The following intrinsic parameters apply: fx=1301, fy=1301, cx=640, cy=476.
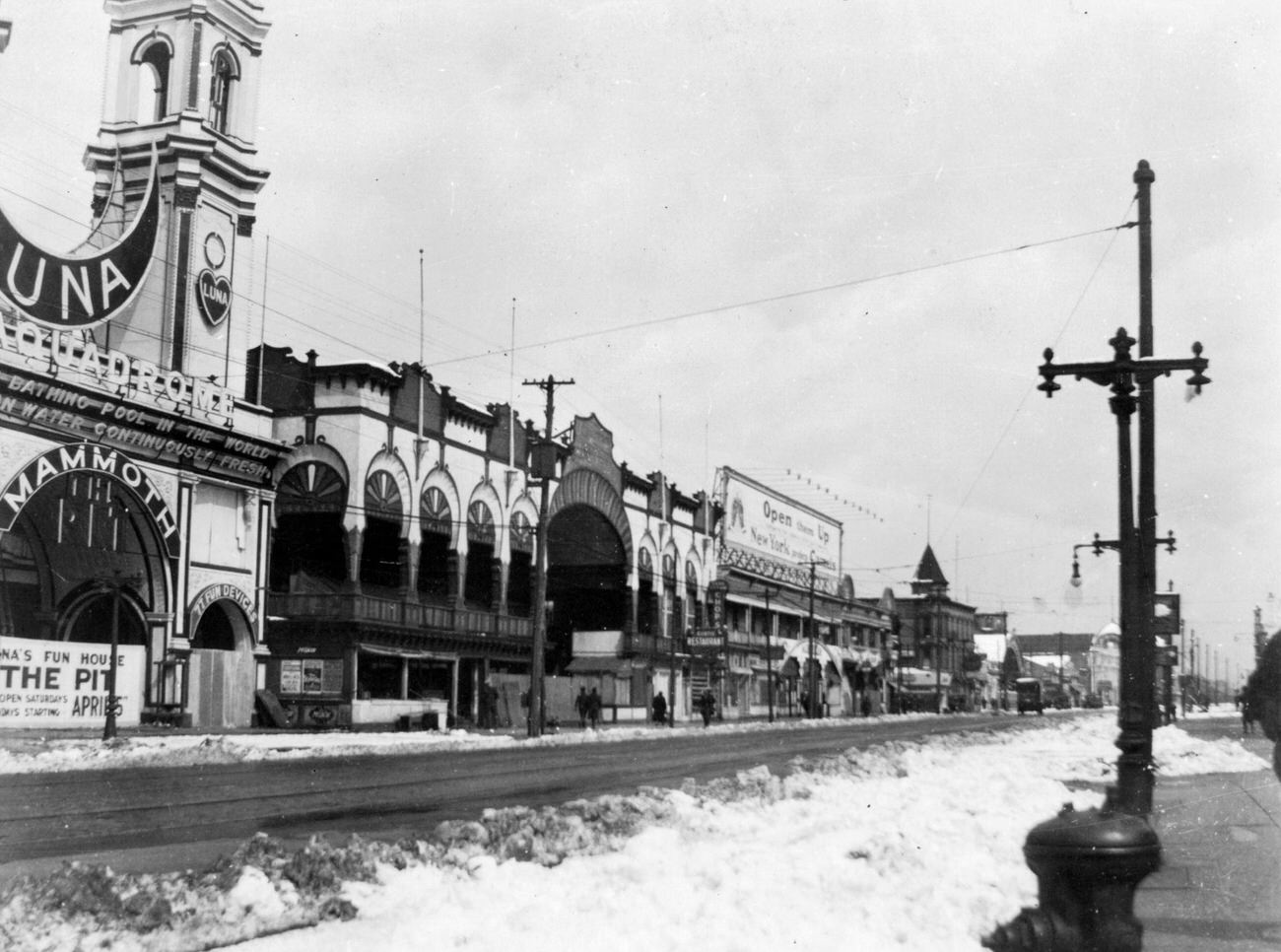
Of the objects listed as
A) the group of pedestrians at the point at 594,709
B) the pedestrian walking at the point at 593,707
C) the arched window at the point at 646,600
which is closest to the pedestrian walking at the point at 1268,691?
the group of pedestrians at the point at 594,709

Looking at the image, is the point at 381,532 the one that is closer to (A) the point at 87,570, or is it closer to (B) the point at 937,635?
(A) the point at 87,570

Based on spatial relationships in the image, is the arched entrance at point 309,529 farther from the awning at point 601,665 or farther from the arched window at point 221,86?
the awning at point 601,665

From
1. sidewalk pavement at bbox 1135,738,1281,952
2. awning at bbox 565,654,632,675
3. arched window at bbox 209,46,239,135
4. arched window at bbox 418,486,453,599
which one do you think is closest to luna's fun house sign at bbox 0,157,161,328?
arched window at bbox 209,46,239,135

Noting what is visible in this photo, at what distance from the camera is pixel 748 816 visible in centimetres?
1034

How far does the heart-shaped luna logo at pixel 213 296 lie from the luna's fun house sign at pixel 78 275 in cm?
262

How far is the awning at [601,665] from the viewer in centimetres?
5684

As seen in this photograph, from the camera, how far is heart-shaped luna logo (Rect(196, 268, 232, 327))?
3838cm

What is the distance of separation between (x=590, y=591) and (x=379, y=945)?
5571cm

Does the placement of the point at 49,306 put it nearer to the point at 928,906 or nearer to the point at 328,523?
the point at 328,523

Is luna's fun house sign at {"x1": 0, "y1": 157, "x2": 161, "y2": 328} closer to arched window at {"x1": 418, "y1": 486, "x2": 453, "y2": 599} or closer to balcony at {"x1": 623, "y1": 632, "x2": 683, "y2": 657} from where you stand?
arched window at {"x1": 418, "y1": 486, "x2": 453, "y2": 599}

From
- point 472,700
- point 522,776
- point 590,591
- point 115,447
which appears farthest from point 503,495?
point 522,776

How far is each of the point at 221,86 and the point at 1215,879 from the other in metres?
37.6

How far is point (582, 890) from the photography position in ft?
22.0

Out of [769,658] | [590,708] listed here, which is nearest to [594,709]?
[590,708]
